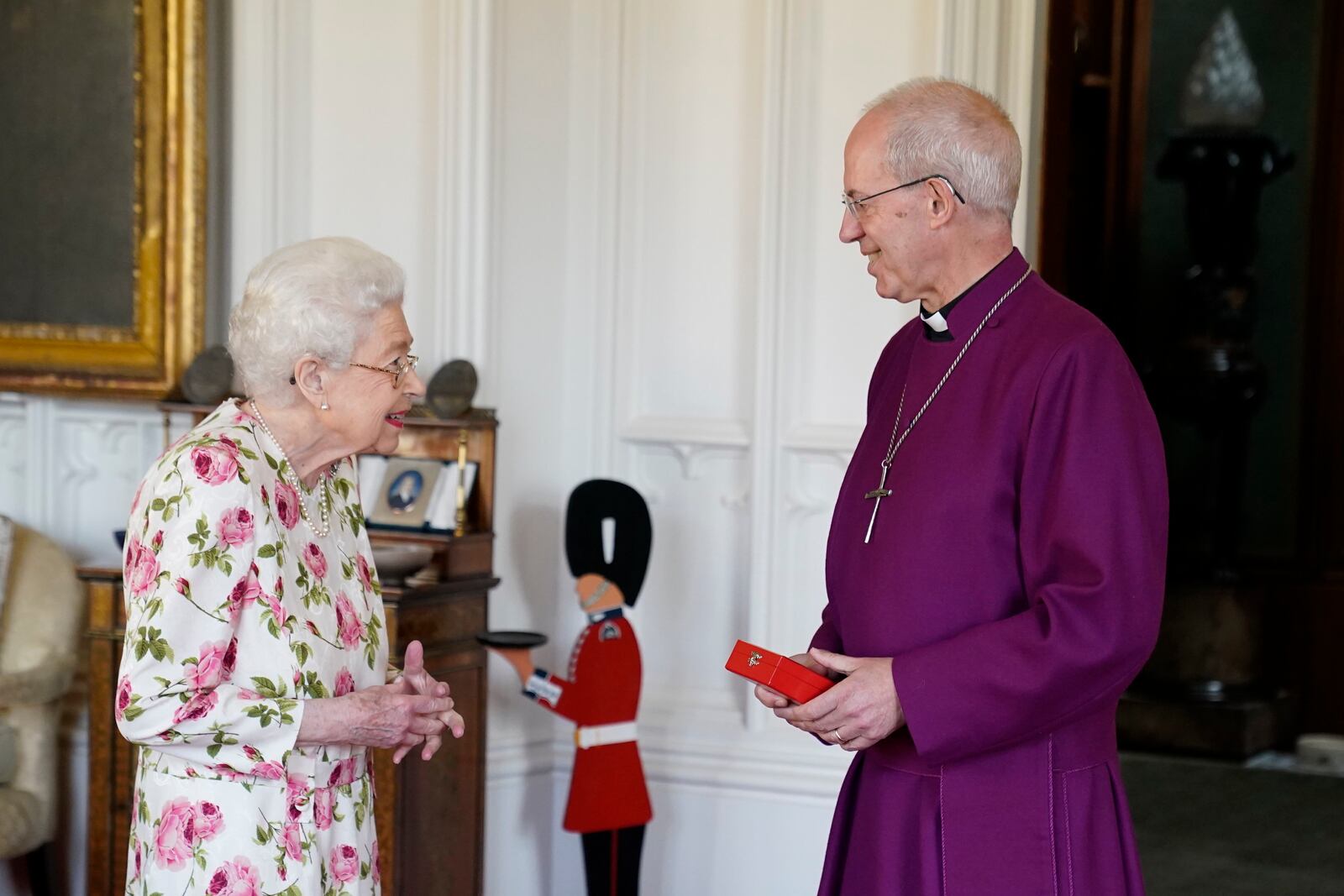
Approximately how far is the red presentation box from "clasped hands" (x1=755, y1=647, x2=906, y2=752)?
0.02m

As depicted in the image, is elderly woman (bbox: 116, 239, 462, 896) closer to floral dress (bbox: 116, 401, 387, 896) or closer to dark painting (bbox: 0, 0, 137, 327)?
floral dress (bbox: 116, 401, 387, 896)

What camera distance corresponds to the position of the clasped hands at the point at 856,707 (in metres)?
2.18

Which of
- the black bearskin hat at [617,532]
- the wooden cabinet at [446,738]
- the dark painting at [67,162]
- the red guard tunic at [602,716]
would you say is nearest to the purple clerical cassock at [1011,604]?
the red guard tunic at [602,716]

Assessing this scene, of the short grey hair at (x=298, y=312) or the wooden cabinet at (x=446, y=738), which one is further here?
the wooden cabinet at (x=446, y=738)

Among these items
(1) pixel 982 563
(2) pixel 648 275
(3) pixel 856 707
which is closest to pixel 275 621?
(3) pixel 856 707

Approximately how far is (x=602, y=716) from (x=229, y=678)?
67.7 inches

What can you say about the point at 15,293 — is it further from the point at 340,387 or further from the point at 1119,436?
the point at 1119,436

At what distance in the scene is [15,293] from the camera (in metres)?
4.82

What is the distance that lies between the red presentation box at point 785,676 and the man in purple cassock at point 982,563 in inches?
1.1

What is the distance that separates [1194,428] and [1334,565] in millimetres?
913

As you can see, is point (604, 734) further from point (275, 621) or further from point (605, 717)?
point (275, 621)

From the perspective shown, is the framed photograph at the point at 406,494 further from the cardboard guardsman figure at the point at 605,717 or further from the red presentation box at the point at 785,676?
the red presentation box at the point at 785,676

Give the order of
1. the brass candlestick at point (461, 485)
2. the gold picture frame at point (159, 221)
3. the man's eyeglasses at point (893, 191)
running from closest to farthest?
the man's eyeglasses at point (893, 191), the brass candlestick at point (461, 485), the gold picture frame at point (159, 221)

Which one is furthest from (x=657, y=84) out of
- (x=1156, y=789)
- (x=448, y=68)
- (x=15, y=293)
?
(x=1156, y=789)
